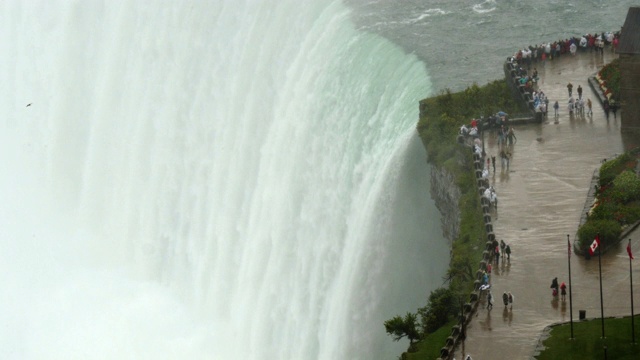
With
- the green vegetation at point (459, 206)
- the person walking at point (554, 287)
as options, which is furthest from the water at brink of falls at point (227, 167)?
the person walking at point (554, 287)

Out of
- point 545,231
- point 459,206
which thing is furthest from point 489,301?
point 459,206

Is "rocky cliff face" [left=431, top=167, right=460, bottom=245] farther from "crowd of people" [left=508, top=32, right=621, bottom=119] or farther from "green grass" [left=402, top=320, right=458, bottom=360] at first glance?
"green grass" [left=402, top=320, right=458, bottom=360]

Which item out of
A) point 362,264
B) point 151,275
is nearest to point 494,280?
point 362,264

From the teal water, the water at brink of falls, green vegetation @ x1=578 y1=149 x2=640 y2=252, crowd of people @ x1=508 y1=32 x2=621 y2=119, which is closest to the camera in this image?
green vegetation @ x1=578 y1=149 x2=640 y2=252

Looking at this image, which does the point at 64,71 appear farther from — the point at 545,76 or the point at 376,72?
the point at 545,76

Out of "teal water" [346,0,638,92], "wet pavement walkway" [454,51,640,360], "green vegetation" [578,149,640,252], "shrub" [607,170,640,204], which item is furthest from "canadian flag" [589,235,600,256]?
"teal water" [346,0,638,92]

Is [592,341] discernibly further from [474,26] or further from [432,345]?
[474,26]
